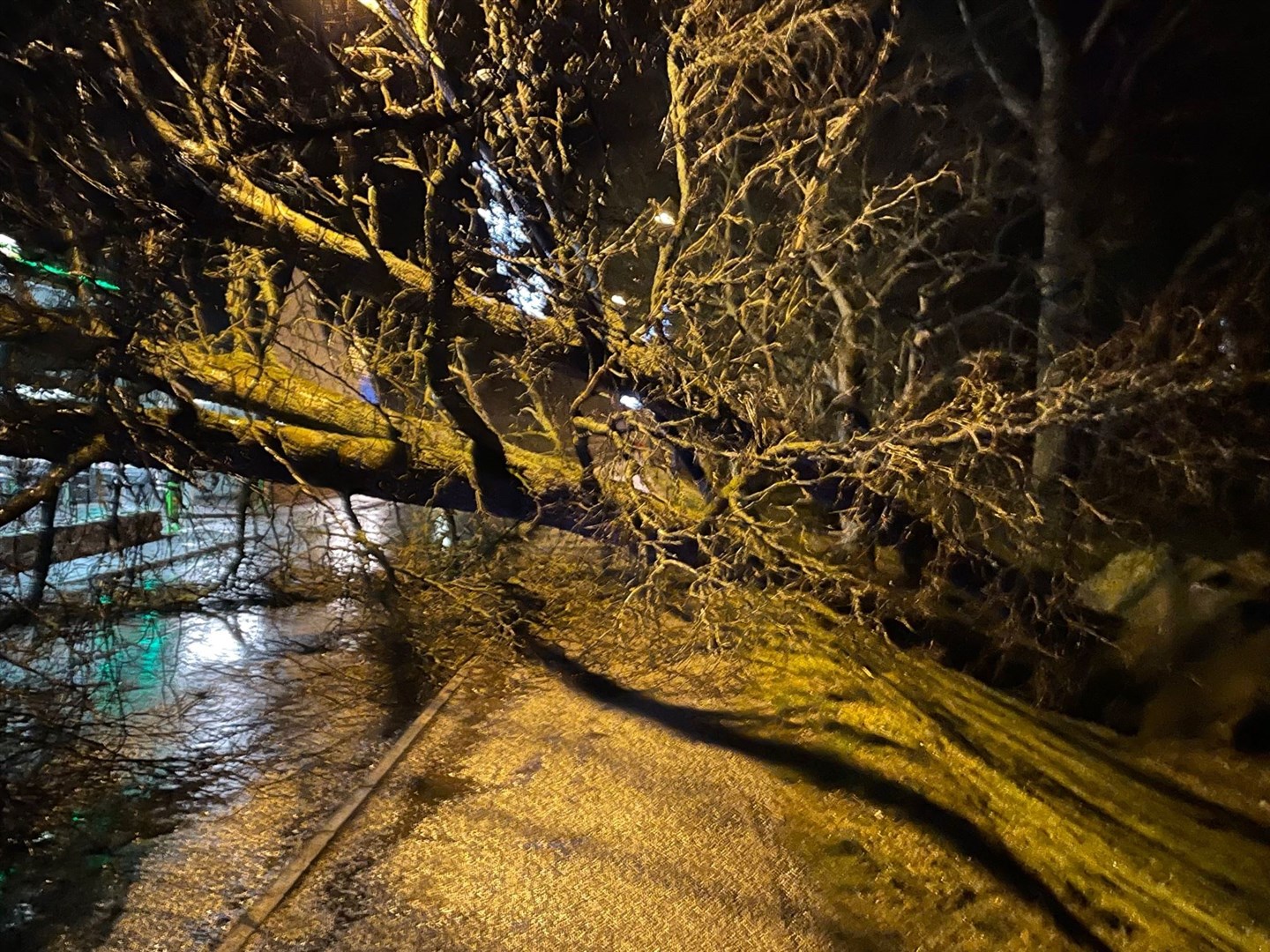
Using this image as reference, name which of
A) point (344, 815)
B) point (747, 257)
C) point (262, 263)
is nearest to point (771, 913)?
point (344, 815)

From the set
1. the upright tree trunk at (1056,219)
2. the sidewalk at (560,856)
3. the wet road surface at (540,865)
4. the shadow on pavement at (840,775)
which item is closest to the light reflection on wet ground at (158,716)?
the wet road surface at (540,865)

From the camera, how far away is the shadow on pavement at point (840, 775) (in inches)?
199

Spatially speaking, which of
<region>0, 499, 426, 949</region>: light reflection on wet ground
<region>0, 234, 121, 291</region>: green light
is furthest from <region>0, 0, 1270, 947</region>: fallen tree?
<region>0, 499, 426, 949</region>: light reflection on wet ground

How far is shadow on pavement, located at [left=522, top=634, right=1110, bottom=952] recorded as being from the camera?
5066 mm

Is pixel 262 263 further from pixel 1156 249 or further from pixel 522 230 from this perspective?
pixel 1156 249

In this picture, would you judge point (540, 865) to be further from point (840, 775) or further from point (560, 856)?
point (840, 775)

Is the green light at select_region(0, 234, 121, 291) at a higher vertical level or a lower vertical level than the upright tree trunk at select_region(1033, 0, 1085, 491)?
lower

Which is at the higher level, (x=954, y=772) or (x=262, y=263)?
(x=262, y=263)

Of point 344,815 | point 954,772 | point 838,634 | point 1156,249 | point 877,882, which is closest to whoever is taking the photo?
point 877,882

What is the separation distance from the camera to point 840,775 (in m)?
6.39

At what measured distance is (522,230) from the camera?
23.7 ft

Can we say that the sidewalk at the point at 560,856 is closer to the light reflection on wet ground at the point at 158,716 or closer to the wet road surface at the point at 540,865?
the wet road surface at the point at 540,865

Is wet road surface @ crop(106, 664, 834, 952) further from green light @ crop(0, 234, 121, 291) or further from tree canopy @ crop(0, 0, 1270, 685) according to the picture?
green light @ crop(0, 234, 121, 291)

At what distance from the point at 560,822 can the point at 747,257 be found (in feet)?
14.8
